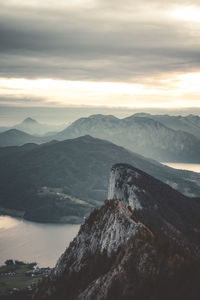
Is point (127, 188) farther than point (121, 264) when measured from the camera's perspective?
Yes

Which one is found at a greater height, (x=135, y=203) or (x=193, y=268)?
(x=193, y=268)

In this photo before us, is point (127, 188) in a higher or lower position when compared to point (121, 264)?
lower

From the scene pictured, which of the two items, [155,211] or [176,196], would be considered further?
[176,196]

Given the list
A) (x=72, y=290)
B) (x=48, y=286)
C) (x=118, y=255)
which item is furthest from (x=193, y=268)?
(x=48, y=286)

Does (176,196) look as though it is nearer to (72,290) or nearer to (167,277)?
(72,290)

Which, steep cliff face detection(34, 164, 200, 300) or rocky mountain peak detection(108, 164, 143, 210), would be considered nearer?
steep cliff face detection(34, 164, 200, 300)

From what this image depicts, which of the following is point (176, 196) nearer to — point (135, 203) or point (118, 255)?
point (135, 203)

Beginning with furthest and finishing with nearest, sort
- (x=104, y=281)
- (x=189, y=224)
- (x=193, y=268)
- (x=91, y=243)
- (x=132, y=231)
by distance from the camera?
1. (x=189, y=224)
2. (x=91, y=243)
3. (x=132, y=231)
4. (x=104, y=281)
5. (x=193, y=268)

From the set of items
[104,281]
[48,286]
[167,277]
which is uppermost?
[167,277]

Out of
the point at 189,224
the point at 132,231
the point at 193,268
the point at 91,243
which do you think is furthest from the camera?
the point at 189,224

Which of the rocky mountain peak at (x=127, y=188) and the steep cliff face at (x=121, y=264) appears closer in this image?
the steep cliff face at (x=121, y=264)
